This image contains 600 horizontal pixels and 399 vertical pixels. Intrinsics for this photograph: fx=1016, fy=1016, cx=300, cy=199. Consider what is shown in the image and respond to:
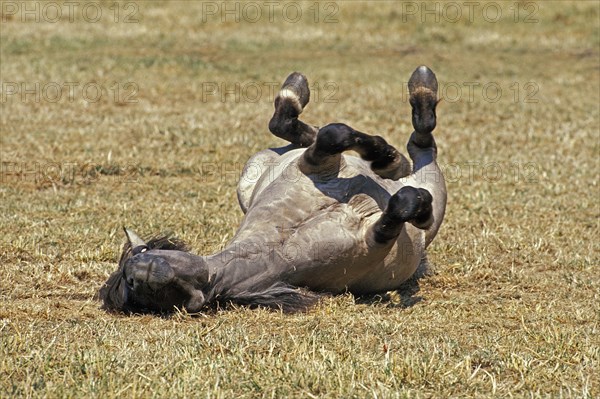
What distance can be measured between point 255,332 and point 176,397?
1056mm

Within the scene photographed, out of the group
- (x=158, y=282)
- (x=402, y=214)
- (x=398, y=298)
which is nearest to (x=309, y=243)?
(x=402, y=214)

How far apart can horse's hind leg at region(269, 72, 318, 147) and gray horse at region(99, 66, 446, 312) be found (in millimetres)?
469

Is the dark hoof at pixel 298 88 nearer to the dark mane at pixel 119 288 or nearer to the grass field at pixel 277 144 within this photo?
the grass field at pixel 277 144

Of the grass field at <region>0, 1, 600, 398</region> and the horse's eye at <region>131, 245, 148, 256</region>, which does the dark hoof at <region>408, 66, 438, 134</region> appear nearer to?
the grass field at <region>0, 1, 600, 398</region>

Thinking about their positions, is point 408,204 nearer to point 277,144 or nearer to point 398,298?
point 398,298

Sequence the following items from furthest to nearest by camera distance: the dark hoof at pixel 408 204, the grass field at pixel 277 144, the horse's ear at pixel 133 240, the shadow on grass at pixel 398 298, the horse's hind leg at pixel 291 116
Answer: the horse's hind leg at pixel 291 116 → the shadow on grass at pixel 398 298 → the horse's ear at pixel 133 240 → the dark hoof at pixel 408 204 → the grass field at pixel 277 144

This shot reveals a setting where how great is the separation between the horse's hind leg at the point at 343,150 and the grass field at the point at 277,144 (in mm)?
752

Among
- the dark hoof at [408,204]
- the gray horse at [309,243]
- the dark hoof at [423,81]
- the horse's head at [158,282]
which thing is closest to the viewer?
the horse's head at [158,282]

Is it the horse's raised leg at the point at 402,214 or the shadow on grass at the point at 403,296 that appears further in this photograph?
the shadow on grass at the point at 403,296

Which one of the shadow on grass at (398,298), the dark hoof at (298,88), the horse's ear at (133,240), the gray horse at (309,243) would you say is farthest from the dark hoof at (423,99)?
the horse's ear at (133,240)

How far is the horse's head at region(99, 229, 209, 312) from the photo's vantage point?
15.4 ft

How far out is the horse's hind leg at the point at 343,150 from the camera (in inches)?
215

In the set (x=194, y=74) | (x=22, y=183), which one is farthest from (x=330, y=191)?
(x=194, y=74)

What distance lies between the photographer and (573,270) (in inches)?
261
